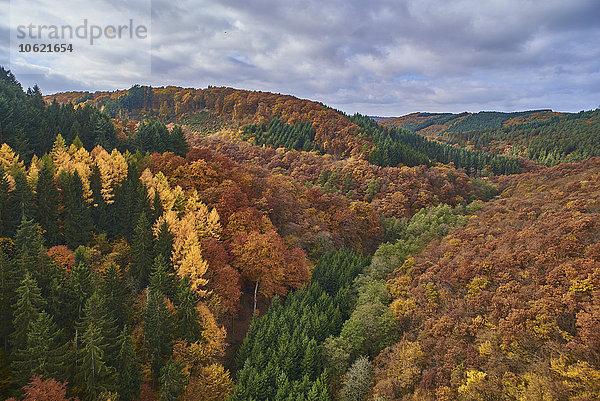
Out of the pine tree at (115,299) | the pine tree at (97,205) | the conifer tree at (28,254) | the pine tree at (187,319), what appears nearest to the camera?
the conifer tree at (28,254)

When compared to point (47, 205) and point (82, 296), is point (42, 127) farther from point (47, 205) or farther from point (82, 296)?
point (82, 296)

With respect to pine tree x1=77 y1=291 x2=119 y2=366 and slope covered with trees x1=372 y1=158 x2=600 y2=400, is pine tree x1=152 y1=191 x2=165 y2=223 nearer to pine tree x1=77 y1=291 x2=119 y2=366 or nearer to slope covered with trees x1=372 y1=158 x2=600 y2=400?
pine tree x1=77 y1=291 x2=119 y2=366

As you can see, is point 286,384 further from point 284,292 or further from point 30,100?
point 30,100

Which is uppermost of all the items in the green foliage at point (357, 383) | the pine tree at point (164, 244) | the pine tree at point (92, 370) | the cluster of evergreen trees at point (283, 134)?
the cluster of evergreen trees at point (283, 134)

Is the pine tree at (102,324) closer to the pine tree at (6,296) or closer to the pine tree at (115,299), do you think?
the pine tree at (115,299)

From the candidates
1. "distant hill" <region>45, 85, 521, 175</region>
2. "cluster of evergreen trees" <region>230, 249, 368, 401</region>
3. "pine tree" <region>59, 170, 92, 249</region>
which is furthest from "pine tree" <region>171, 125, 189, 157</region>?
"distant hill" <region>45, 85, 521, 175</region>

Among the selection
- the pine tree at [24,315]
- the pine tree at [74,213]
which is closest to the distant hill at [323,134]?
the pine tree at [74,213]

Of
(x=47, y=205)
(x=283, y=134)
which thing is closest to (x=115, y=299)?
(x=47, y=205)
